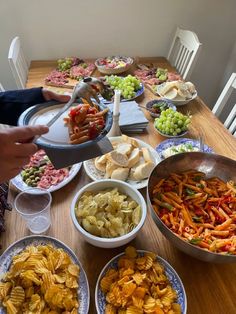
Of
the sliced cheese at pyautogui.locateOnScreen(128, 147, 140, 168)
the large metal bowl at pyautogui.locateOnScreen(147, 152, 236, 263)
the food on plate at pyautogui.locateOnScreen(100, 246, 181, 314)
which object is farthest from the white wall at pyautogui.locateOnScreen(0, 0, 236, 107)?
the food on plate at pyautogui.locateOnScreen(100, 246, 181, 314)

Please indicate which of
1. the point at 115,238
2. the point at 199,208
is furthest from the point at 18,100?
the point at 199,208

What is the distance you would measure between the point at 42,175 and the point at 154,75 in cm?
108

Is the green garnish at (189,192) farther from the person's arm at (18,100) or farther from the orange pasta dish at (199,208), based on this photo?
the person's arm at (18,100)

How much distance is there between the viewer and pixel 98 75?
1.69m

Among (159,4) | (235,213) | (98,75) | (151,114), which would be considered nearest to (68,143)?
(235,213)

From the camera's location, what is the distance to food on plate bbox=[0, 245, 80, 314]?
57cm

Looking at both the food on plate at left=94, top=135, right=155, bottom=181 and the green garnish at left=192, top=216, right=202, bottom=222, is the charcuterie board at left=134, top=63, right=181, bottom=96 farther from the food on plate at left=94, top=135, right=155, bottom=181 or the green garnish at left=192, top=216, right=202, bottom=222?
the green garnish at left=192, top=216, right=202, bottom=222

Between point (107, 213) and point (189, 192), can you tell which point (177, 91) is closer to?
point (189, 192)

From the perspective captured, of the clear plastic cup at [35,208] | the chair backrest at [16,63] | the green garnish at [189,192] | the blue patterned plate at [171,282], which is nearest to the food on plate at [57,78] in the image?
the chair backrest at [16,63]

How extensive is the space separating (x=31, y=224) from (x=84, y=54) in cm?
167

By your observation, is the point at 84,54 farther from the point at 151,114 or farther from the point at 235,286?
the point at 235,286

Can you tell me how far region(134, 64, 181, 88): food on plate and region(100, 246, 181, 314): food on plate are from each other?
1150mm

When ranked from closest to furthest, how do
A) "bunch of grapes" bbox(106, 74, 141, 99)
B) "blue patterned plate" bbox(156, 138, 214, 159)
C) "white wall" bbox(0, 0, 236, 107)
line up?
"blue patterned plate" bbox(156, 138, 214, 159), "bunch of grapes" bbox(106, 74, 141, 99), "white wall" bbox(0, 0, 236, 107)

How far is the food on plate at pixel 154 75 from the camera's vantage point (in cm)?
161
